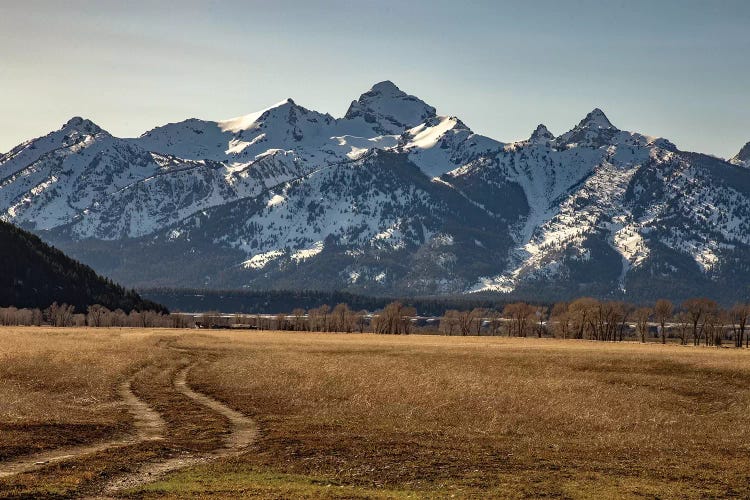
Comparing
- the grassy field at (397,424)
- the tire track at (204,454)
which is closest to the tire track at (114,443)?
the grassy field at (397,424)

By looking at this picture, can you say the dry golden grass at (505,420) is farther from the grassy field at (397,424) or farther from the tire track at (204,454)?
Result: the tire track at (204,454)

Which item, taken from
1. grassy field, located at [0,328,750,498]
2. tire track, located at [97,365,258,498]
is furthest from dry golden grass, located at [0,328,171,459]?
tire track, located at [97,365,258,498]

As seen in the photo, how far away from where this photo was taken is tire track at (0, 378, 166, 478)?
36906mm

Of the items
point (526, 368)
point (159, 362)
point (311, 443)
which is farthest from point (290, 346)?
point (311, 443)

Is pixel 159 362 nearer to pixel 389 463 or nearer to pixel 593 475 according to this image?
pixel 389 463

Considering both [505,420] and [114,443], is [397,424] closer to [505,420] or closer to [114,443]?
[505,420]

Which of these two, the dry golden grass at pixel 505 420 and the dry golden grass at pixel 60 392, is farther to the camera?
the dry golden grass at pixel 60 392

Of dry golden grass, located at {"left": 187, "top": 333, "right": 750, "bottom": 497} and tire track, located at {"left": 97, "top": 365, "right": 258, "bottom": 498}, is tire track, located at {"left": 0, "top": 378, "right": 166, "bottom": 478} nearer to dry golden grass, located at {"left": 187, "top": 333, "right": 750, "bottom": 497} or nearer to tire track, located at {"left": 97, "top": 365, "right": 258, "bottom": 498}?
tire track, located at {"left": 97, "top": 365, "right": 258, "bottom": 498}

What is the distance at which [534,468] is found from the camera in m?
39.1

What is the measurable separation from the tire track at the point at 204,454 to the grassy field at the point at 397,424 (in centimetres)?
31

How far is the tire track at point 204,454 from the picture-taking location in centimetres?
3481

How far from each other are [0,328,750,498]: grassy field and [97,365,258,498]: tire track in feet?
1.03

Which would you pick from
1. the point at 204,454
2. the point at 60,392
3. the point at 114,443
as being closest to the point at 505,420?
the point at 204,454

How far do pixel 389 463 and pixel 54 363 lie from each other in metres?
47.4
